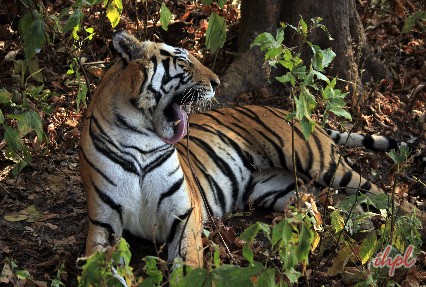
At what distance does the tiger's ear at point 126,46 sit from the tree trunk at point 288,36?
2126mm

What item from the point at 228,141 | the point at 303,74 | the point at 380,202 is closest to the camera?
the point at 303,74

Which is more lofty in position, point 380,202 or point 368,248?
point 380,202

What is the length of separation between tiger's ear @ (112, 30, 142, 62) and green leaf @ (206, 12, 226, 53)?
0.48m

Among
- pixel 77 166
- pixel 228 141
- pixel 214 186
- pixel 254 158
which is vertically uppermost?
pixel 228 141

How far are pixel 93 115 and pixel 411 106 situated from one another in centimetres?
299

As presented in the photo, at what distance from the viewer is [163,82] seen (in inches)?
162

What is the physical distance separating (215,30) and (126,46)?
0.59 metres

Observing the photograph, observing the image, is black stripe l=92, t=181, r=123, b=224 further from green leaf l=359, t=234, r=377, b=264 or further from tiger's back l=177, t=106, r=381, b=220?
green leaf l=359, t=234, r=377, b=264

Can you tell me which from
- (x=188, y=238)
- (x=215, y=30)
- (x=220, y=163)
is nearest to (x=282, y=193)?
(x=220, y=163)

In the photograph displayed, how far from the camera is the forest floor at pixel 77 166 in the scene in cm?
437

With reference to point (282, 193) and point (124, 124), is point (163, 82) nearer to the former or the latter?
point (124, 124)

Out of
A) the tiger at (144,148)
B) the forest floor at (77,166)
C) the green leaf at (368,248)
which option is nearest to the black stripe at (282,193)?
the forest floor at (77,166)

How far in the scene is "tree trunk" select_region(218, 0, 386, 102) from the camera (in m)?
6.11

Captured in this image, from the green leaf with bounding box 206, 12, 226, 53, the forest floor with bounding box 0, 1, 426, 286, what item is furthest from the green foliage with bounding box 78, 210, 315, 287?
the green leaf with bounding box 206, 12, 226, 53
